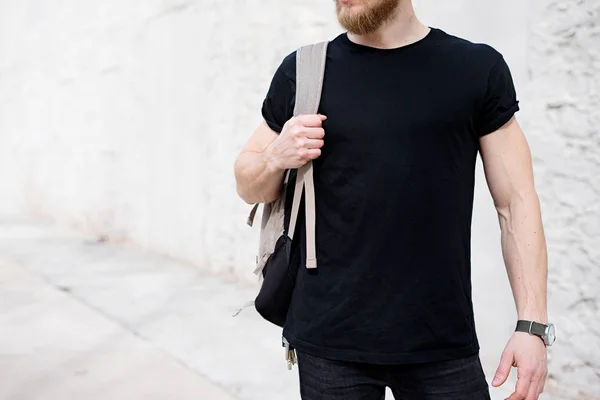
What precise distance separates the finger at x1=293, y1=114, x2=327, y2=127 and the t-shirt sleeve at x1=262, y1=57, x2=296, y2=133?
0.11m

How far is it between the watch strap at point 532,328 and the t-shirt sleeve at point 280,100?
60 cm

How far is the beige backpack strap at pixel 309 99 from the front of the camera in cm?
162

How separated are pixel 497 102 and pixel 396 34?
0.77ft

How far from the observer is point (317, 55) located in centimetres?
165

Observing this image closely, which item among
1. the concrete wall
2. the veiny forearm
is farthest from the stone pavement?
the veiny forearm

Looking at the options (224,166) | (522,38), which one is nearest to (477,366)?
(522,38)

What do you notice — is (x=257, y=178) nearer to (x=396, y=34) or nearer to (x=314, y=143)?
(x=314, y=143)

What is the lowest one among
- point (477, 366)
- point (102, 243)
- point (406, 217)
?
point (102, 243)

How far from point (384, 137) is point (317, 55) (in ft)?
0.72

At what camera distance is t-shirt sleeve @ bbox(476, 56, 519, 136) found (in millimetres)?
1588

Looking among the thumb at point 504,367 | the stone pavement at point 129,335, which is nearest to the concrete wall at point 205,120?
the stone pavement at point 129,335

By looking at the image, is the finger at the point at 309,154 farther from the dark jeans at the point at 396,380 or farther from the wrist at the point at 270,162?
the dark jeans at the point at 396,380

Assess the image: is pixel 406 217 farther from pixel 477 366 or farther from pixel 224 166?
pixel 224 166

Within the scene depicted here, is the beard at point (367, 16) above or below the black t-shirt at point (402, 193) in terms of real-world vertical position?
above
